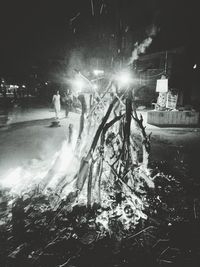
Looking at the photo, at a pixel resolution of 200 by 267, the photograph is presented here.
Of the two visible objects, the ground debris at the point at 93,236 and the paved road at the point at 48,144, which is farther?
the paved road at the point at 48,144

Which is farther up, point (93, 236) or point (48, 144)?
point (48, 144)

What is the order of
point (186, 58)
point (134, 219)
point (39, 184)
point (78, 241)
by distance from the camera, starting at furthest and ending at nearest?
point (186, 58) → point (39, 184) → point (134, 219) → point (78, 241)

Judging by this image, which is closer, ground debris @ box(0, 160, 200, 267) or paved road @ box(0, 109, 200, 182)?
ground debris @ box(0, 160, 200, 267)

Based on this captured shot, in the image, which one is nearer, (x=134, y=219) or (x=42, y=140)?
(x=134, y=219)

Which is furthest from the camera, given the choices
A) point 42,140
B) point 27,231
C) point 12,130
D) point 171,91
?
point 171,91

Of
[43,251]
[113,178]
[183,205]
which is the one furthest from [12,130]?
[183,205]

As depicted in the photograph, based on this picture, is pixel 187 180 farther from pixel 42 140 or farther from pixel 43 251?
pixel 42 140

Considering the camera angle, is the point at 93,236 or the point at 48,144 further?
the point at 48,144

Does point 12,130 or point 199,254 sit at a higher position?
point 12,130

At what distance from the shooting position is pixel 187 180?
5738 mm

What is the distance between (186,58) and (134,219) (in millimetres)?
19786

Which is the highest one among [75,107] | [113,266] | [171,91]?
[171,91]

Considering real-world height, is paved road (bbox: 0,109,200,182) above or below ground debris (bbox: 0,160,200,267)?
above

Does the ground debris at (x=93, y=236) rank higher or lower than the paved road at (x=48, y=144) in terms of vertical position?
lower
